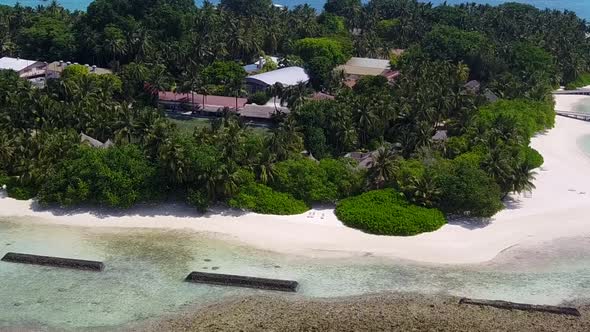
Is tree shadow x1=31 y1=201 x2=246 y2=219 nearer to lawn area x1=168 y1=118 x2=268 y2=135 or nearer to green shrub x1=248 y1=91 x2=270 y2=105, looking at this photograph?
lawn area x1=168 y1=118 x2=268 y2=135

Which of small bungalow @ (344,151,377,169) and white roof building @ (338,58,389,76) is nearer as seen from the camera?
small bungalow @ (344,151,377,169)

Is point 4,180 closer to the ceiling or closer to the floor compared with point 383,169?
closer to the floor

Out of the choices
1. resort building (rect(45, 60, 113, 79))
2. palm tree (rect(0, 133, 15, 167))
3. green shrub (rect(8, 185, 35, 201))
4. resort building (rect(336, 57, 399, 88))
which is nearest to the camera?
green shrub (rect(8, 185, 35, 201))

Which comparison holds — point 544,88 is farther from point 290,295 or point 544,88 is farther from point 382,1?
point 382,1

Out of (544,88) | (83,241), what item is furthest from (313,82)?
(83,241)

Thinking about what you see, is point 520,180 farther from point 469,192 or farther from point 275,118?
point 275,118

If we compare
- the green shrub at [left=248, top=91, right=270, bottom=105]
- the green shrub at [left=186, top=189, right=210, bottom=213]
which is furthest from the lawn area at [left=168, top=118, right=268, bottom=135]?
the green shrub at [left=186, top=189, right=210, bottom=213]

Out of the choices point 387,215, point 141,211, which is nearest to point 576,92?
point 387,215
